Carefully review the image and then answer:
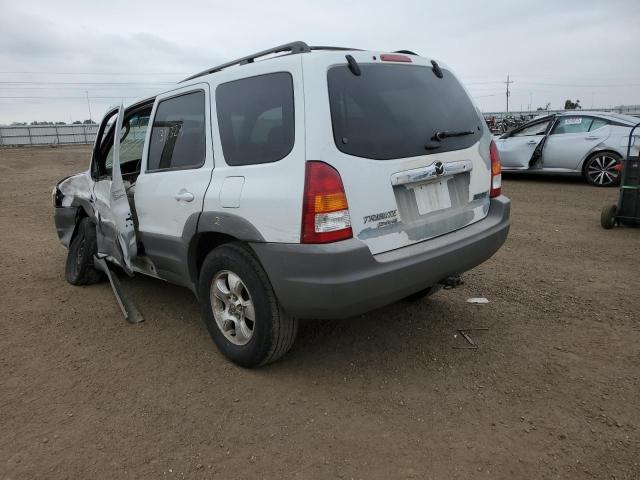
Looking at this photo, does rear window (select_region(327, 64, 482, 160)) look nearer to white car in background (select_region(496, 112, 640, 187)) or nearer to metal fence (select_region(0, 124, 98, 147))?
white car in background (select_region(496, 112, 640, 187))

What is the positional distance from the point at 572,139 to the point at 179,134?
29.5 feet

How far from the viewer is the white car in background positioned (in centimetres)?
934

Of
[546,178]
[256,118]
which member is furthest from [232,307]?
[546,178]

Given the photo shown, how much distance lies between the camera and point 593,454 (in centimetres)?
220

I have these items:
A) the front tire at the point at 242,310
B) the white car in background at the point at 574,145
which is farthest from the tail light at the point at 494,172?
the white car in background at the point at 574,145

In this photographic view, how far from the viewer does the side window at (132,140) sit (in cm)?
405

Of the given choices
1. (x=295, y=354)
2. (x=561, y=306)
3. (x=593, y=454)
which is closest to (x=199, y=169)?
(x=295, y=354)

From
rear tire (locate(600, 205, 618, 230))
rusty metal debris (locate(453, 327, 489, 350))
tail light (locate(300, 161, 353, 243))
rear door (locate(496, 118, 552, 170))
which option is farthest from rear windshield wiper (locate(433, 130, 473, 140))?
rear door (locate(496, 118, 552, 170))

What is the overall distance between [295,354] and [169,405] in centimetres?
89

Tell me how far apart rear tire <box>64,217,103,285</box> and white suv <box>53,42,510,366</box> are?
148cm

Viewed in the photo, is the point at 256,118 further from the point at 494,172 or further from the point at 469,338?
the point at 469,338

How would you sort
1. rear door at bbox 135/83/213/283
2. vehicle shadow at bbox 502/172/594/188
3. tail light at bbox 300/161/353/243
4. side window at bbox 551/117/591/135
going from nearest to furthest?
tail light at bbox 300/161/353/243, rear door at bbox 135/83/213/283, side window at bbox 551/117/591/135, vehicle shadow at bbox 502/172/594/188

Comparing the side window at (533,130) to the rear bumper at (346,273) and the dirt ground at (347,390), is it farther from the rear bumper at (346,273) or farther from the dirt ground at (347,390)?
the rear bumper at (346,273)

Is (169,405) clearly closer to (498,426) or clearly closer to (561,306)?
(498,426)
